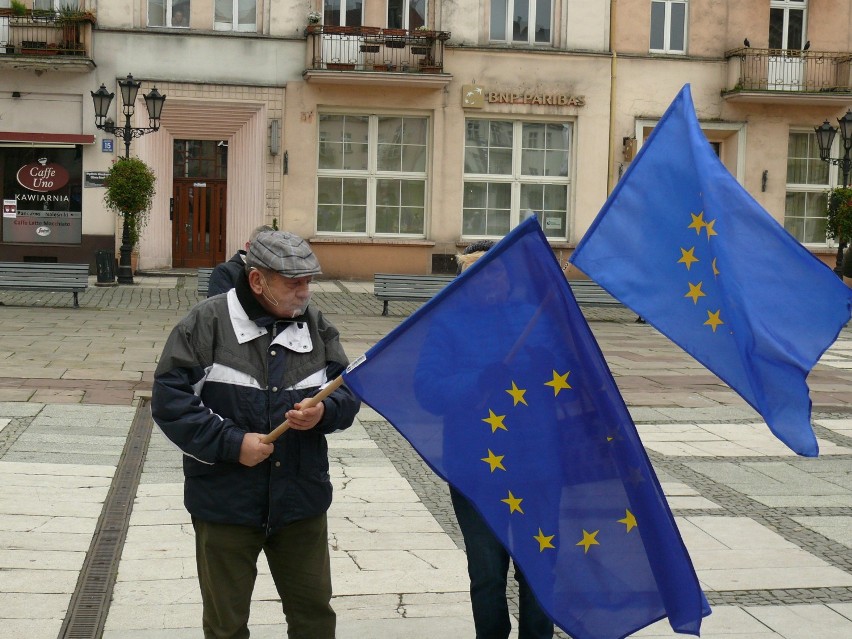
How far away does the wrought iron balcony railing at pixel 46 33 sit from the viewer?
26.0 meters

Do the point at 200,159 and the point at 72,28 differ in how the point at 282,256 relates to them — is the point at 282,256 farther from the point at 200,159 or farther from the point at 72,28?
the point at 200,159

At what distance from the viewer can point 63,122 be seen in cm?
2662

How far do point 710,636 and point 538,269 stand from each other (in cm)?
219

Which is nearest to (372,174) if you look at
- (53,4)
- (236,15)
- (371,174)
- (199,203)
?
(371,174)

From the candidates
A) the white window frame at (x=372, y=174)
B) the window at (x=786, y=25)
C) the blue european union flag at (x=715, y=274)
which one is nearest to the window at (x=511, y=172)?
the white window frame at (x=372, y=174)

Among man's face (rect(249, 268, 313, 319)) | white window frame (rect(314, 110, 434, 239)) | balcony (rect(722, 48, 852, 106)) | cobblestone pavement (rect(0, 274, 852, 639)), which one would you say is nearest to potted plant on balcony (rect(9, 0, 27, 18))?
white window frame (rect(314, 110, 434, 239))

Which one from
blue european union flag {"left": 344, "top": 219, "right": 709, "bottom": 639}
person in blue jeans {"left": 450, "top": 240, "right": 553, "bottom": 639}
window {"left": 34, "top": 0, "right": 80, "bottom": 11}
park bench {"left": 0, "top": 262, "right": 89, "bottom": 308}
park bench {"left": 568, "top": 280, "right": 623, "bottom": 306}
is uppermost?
window {"left": 34, "top": 0, "right": 80, "bottom": 11}

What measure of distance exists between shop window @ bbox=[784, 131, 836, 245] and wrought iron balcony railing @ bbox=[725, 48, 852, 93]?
4.24 ft

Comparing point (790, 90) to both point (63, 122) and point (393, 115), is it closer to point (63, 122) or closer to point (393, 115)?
point (393, 115)

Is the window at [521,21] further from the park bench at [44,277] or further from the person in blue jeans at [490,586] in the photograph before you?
the person in blue jeans at [490,586]

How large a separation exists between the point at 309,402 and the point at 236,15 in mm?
24672

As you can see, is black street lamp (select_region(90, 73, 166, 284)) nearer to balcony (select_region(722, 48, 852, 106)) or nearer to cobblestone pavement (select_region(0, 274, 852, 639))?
cobblestone pavement (select_region(0, 274, 852, 639))

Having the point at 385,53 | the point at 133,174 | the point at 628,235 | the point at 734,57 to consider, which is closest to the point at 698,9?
the point at 734,57

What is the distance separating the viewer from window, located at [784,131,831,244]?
29859 mm
